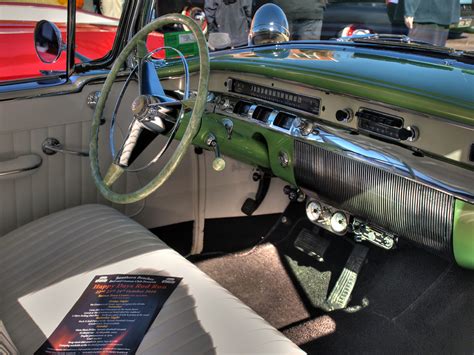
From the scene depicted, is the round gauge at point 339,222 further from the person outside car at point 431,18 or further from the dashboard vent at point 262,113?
the person outside car at point 431,18

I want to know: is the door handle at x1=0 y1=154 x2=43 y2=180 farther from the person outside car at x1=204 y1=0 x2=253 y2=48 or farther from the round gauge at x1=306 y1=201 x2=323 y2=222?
the person outside car at x1=204 y1=0 x2=253 y2=48

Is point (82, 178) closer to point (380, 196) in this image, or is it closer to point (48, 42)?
point (48, 42)

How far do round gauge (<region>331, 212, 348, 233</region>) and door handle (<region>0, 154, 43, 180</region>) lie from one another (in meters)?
1.17

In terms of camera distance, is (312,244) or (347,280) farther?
(312,244)

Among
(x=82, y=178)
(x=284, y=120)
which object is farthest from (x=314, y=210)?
(x=82, y=178)

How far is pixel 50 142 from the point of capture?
7.02 feet

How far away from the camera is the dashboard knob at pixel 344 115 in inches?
62.2

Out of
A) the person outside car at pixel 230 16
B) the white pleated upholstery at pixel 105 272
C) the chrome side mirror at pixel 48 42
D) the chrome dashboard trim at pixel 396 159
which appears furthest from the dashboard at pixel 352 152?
the person outside car at pixel 230 16

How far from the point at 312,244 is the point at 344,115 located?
889 mm

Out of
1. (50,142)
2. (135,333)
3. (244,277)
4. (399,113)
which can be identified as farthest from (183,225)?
(399,113)

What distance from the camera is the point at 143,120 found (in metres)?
1.60

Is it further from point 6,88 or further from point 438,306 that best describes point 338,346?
point 6,88

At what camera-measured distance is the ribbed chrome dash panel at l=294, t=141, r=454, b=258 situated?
1.46 metres

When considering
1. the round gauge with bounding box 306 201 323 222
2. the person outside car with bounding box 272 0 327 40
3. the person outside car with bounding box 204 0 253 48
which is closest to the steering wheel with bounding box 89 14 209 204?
the round gauge with bounding box 306 201 323 222
